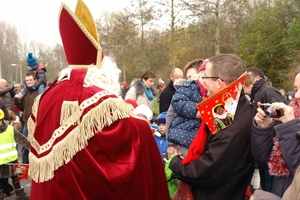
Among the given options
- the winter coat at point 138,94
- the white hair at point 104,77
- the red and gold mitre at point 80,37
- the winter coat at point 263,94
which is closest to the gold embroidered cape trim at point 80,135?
the white hair at point 104,77

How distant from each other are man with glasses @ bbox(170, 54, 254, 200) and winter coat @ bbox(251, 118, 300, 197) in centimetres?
10

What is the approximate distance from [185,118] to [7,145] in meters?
3.15

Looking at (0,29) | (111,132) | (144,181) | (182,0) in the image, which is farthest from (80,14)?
(0,29)

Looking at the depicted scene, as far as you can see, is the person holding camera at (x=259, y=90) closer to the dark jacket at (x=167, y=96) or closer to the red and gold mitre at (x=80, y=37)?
the dark jacket at (x=167, y=96)

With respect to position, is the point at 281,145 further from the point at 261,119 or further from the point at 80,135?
the point at 80,135

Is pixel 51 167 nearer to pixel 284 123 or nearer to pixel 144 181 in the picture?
pixel 144 181

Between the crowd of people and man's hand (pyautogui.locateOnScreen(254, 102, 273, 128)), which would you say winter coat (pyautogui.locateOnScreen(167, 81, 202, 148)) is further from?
man's hand (pyautogui.locateOnScreen(254, 102, 273, 128))

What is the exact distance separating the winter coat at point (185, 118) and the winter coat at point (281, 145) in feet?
2.11

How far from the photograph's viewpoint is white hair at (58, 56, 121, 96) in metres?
2.23

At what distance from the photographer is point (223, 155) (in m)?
2.07

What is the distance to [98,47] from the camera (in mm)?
2270

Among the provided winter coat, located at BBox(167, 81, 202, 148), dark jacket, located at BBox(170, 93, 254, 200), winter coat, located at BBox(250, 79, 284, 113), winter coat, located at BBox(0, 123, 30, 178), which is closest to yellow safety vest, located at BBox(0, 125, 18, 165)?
winter coat, located at BBox(0, 123, 30, 178)

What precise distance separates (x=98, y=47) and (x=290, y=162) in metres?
1.43

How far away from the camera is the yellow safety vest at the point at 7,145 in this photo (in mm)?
4715
